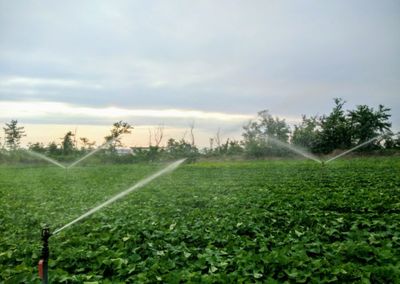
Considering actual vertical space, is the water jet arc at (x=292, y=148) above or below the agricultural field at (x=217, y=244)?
above

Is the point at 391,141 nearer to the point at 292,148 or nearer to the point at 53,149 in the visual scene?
the point at 292,148

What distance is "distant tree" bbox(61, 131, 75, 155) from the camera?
43034 millimetres

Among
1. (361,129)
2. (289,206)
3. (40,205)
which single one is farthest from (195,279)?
(361,129)

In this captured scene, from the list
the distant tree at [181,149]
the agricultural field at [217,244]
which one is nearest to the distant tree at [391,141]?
the distant tree at [181,149]

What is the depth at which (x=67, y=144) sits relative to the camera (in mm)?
44719

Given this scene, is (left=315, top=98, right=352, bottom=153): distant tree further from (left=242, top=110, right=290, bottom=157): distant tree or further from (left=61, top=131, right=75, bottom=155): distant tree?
(left=61, top=131, right=75, bottom=155): distant tree

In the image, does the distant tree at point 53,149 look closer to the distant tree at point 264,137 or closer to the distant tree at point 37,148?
the distant tree at point 37,148

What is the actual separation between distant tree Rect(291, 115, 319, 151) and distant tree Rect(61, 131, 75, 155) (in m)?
25.4

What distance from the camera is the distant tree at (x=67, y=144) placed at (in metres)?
43.0

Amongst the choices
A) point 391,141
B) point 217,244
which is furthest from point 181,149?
point 217,244

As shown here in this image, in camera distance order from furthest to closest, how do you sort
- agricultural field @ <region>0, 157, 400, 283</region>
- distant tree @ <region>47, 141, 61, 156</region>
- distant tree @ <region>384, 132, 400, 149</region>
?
distant tree @ <region>47, 141, 61, 156</region> → distant tree @ <region>384, 132, 400, 149</region> → agricultural field @ <region>0, 157, 400, 283</region>

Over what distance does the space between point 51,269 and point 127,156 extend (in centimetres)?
3598

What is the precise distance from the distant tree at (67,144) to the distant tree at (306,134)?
25436 millimetres

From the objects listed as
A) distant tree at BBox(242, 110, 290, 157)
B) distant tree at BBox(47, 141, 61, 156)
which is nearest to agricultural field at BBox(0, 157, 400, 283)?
distant tree at BBox(242, 110, 290, 157)
